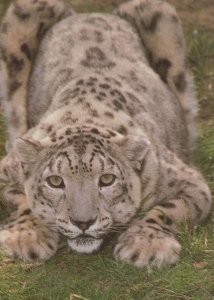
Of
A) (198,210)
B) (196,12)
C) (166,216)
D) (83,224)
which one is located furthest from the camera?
(196,12)

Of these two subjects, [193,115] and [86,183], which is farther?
[193,115]

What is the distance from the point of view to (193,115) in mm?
9164

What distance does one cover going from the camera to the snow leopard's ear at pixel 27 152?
271 inches

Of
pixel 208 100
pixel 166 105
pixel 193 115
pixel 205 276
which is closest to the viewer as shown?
pixel 205 276

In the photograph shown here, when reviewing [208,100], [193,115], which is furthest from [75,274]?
[208,100]

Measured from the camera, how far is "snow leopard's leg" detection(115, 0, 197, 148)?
9117 millimetres

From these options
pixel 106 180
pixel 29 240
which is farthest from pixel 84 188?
pixel 29 240

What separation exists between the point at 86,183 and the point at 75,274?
634 mm

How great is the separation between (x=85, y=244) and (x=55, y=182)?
46 centimetres

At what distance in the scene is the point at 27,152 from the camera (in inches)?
273

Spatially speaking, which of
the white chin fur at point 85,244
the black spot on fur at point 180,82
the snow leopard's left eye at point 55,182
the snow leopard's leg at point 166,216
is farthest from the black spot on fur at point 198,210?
the black spot on fur at point 180,82

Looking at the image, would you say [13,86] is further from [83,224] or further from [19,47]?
[83,224]

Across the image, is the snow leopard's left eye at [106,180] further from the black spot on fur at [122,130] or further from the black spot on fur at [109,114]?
the black spot on fur at [109,114]

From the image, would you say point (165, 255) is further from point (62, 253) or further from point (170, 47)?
point (170, 47)
